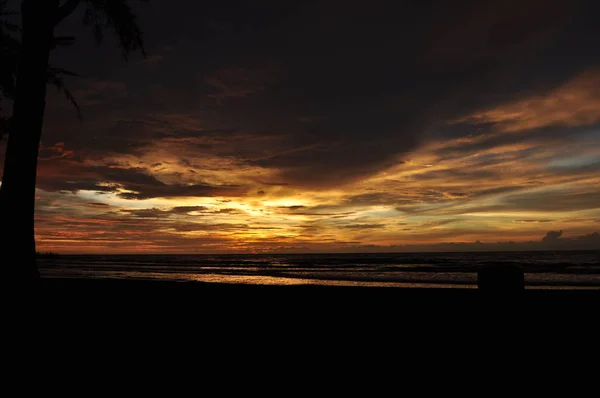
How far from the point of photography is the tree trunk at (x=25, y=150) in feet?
28.2

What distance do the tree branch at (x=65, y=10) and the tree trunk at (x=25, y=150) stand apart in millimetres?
382

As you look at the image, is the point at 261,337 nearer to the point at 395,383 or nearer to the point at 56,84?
the point at 395,383

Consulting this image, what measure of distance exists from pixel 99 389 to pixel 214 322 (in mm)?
3020

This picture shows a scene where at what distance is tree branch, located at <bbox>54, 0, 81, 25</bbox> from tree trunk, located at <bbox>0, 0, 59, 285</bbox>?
0.38 meters

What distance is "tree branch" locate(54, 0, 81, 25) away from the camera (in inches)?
376

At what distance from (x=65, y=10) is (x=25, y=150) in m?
3.65

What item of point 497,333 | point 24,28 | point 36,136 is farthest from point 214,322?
point 24,28

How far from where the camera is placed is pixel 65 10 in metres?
9.73

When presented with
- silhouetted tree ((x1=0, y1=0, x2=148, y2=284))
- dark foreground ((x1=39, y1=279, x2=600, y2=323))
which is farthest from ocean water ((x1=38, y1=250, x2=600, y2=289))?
silhouetted tree ((x1=0, y1=0, x2=148, y2=284))

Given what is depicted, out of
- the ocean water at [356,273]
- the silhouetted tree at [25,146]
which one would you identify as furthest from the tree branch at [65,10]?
the ocean water at [356,273]

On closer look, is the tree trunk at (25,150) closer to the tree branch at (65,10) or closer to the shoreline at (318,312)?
the tree branch at (65,10)

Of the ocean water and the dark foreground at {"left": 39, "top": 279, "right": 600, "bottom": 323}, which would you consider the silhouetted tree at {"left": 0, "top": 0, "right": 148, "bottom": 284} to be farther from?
the ocean water

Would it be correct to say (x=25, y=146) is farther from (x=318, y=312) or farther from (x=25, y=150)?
(x=318, y=312)

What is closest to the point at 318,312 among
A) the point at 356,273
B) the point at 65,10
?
the point at 65,10
